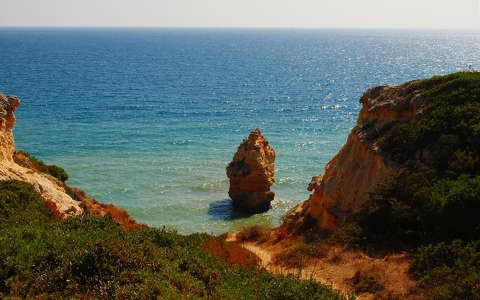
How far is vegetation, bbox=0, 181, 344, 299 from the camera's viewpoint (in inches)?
312

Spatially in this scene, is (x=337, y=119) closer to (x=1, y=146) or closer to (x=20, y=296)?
(x=1, y=146)

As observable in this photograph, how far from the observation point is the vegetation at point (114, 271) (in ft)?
26.0

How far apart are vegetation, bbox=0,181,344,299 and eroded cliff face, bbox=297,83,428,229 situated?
7.54 metres

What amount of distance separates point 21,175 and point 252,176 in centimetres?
1599

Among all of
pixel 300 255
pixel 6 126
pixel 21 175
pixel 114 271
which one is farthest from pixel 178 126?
pixel 114 271

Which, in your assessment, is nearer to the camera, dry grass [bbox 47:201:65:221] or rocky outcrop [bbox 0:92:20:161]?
dry grass [bbox 47:201:65:221]

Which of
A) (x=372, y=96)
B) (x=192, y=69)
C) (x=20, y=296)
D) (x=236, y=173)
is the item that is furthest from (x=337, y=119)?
(x=192, y=69)

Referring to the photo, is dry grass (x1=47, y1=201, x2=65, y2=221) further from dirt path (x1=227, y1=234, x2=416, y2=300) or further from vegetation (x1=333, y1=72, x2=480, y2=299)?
vegetation (x1=333, y1=72, x2=480, y2=299)

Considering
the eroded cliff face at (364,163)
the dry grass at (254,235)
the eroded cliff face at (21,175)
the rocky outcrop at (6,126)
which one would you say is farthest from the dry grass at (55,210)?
the eroded cliff face at (364,163)

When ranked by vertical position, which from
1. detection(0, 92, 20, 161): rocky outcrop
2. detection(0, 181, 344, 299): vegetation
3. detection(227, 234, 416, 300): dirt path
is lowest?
detection(227, 234, 416, 300): dirt path

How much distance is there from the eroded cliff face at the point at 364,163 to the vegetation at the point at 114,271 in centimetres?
754

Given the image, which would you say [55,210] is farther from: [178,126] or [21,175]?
[178,126]

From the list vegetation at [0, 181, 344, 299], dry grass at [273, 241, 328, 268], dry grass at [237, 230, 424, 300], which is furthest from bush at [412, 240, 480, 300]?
dry grass at [273, 241, 328, 268]

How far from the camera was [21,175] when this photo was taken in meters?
15.8
